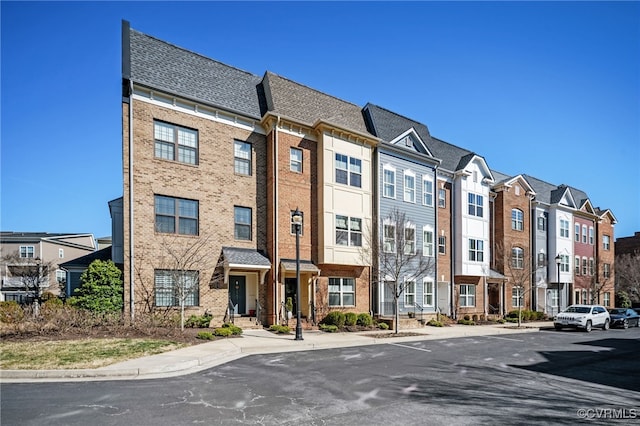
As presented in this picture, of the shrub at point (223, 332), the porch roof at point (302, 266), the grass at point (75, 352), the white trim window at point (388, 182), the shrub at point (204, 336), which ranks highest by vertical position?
the white trim window at point (388, 182)

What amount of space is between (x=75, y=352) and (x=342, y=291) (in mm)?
14570

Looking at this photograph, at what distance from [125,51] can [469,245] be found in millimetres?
25766

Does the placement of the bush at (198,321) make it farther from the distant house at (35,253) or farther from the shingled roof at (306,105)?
the distant house at (35,253)

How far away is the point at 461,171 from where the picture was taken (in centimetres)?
3030

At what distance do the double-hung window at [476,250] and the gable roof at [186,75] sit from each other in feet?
63.0

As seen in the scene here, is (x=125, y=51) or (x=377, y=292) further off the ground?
(x=125, y=51)

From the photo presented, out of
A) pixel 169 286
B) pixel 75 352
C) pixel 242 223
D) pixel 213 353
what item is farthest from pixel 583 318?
pixel 75 352

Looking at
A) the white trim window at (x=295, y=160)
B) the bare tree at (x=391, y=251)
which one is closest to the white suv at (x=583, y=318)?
the bare tree at (x=391, y=251)

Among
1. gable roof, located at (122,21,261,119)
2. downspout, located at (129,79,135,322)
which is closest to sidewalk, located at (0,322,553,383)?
downspout, located at (129,79,135,322)

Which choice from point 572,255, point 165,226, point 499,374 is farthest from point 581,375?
point 572,255

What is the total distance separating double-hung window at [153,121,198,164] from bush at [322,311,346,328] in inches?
420

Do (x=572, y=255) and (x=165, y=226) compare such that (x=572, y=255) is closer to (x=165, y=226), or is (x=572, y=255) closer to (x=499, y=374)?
(x=499, y=374)

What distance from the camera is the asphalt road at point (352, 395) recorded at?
713cm

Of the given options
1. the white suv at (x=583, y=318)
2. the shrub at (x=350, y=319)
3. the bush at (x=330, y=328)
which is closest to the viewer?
the bush at (x=330, y=328)
